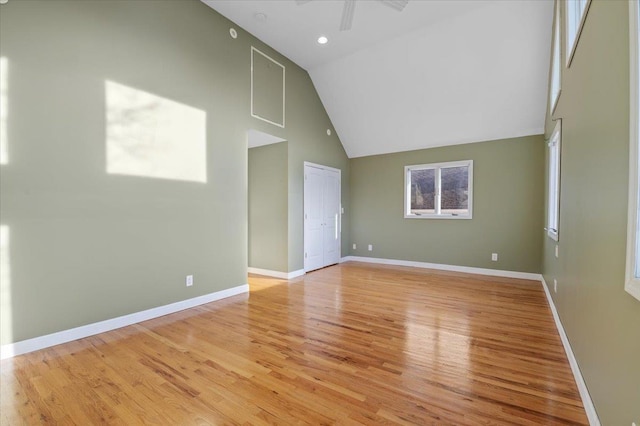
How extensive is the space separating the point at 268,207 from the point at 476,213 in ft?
12.8

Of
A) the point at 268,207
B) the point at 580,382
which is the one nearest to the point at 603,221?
the point at 580,382

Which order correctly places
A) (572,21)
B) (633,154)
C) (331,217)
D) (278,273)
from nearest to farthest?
1. (633,154)
2. (572,21)
3. (278,273)
4. (331,217)

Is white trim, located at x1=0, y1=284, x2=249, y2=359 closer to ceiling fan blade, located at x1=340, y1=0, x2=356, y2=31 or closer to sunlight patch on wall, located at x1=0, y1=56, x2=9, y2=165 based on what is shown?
sunlight patch on wall, located at x1=0, y1=56, x2=9, y2=165

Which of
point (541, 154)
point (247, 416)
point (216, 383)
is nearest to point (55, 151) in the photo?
point (216, 383)

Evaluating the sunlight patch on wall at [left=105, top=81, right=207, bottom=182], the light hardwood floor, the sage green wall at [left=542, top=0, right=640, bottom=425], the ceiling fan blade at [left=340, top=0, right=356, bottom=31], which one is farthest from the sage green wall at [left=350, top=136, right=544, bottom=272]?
the sunlight patch on wall at [left=105, top=81, right=207, bottom=182]

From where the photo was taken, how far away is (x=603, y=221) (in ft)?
4.71

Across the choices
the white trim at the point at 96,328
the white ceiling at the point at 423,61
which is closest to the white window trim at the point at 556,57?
the white ceiling at the point at 423,61

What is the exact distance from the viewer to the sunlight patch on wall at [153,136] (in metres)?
2.79

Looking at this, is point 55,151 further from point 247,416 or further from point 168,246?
point 247,416

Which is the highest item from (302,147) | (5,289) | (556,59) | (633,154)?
(556,59)

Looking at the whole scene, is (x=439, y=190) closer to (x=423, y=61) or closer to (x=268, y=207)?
(x=423, y=61)

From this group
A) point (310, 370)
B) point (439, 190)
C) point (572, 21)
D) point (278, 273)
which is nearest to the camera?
point (310, 370)

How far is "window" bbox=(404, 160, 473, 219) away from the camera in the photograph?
5.45m

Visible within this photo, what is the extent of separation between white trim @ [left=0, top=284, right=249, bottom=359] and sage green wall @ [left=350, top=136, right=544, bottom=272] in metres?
3.90
